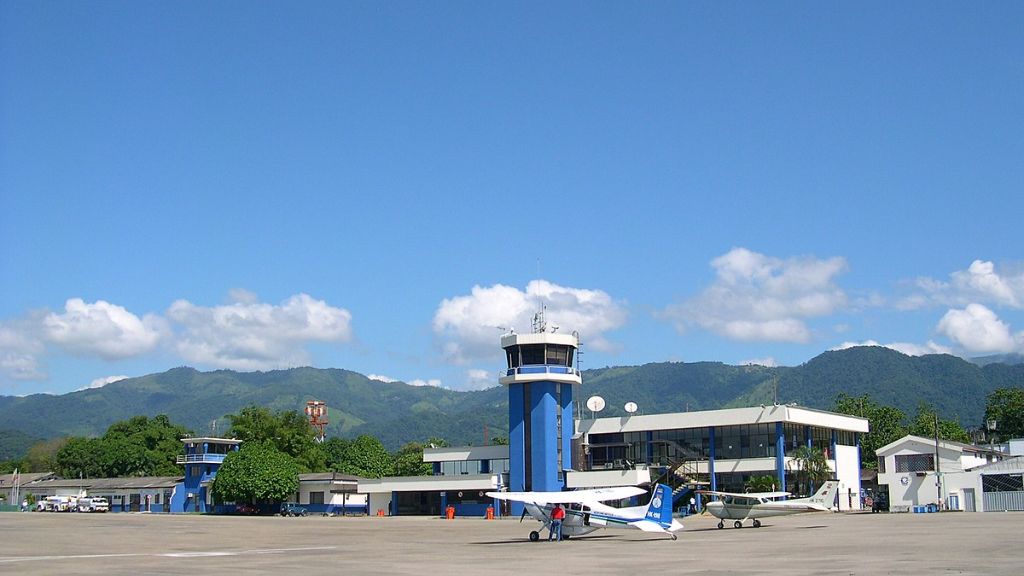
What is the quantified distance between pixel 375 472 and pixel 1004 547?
431 feet

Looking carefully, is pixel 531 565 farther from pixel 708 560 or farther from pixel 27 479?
pixel 27 479

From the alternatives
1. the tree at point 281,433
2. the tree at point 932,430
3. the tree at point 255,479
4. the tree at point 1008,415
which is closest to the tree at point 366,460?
the tree at point 281,433

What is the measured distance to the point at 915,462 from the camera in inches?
3482

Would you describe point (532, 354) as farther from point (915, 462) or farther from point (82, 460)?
point (82, 460)

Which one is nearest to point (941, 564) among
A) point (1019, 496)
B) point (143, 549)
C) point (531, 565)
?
point (531, 565)

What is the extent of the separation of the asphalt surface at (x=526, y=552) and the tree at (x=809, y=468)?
29.1 metres

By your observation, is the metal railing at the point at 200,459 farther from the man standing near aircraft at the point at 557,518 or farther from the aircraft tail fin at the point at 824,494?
the man standing near aircraft at the point at 557,518

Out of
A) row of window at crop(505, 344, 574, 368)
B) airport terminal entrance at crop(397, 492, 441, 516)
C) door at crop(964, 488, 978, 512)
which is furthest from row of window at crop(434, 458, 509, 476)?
door at crop(964, 488, 978, 512)

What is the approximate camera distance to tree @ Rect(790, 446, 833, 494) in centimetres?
8325

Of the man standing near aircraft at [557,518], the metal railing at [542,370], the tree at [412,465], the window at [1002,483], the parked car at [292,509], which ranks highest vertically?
the metal railing at [542,370]

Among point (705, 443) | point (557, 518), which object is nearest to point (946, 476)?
point (705, 443)

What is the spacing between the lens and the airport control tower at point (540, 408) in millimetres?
88250

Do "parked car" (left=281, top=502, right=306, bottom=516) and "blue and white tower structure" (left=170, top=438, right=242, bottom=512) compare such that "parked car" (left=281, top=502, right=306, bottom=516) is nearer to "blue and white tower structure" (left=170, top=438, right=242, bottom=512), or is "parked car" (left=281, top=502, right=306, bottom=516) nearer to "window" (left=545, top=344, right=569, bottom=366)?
"blue and white tower structure" (left=170, top=438, right=242, bottom=512)

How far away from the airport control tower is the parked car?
27.2 m
